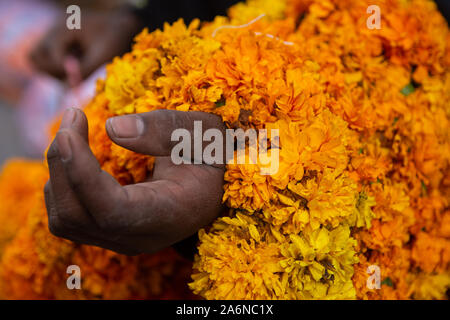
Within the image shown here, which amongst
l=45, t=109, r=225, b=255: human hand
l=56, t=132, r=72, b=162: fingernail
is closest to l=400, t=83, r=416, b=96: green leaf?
l=45, t=109, r=225, b=255: human hand

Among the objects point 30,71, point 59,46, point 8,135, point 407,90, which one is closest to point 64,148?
point 407,90

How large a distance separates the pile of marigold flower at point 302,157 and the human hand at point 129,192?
0.08 meters

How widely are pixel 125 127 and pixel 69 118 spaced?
0.12m

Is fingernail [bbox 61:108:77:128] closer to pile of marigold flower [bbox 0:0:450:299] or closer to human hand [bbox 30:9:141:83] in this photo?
pile of marigold flower [bbox 0:0:450:299]

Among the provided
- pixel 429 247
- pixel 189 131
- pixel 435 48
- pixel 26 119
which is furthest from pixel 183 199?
pixel 26 119

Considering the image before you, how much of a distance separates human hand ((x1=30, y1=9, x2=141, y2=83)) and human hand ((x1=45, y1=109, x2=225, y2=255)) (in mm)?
1316

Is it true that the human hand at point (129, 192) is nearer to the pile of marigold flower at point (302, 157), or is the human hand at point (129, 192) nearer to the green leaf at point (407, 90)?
the pile of marigold flower at point (302, 157)

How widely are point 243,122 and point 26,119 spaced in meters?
2.11

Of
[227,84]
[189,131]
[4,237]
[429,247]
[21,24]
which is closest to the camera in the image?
[189,131]

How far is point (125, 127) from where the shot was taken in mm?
703

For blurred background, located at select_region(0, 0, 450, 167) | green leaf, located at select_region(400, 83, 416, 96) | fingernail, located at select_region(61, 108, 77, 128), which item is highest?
blurred background, located at select_region(0, 0, 450, 167)

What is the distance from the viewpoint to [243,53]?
0.95m

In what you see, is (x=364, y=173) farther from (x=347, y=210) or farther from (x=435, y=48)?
(x=435, y=48)

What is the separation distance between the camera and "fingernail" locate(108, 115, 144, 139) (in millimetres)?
702
